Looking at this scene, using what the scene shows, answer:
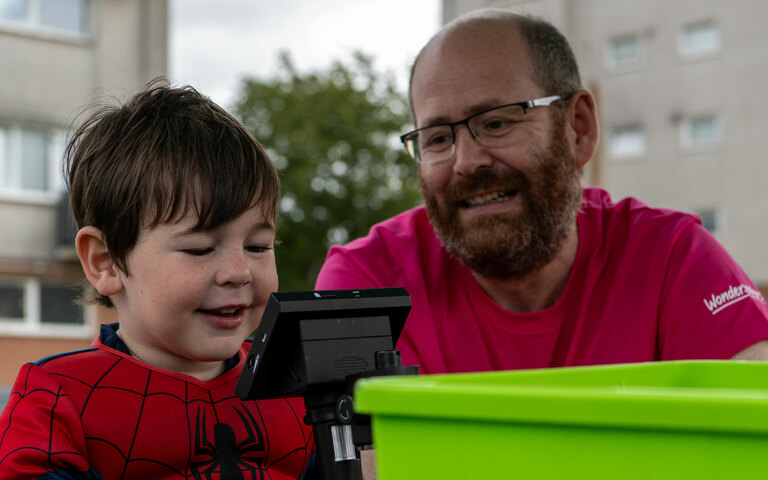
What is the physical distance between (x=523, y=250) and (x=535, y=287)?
9 centimetres

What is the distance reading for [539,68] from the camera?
5.57 ft

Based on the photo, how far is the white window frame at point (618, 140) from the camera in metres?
16.6

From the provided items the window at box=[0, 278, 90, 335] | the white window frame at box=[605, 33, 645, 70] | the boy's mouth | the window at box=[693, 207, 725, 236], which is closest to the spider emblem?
the boy's mouth

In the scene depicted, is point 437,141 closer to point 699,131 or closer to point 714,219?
point 714,219

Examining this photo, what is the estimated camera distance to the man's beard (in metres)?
1.56

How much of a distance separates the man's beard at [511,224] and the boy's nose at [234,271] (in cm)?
61

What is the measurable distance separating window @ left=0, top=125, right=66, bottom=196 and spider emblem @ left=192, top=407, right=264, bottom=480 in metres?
10.5

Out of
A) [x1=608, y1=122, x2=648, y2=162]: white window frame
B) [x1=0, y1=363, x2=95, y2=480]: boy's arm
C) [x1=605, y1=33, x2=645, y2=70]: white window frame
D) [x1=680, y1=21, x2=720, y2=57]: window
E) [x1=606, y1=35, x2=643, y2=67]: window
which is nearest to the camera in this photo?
[x1=0, y1=363, x2=95, y2=480]: boy's arm

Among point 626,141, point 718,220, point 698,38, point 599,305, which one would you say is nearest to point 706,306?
point 599,305

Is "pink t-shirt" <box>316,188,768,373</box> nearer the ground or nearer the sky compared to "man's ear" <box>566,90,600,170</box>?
nearer the ground

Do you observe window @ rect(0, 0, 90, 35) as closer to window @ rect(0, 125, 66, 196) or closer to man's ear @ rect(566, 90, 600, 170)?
window @ rect(0, 125, 66, 196)

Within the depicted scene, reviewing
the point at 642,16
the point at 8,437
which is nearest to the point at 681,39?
the point at 642,16

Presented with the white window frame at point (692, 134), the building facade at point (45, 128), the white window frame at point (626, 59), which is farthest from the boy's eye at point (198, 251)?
the white window frame at point (626, 59)

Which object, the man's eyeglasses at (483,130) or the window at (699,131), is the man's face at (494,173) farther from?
the window at (699,131)
